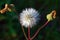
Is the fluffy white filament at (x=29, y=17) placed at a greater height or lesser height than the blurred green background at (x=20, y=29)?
greater

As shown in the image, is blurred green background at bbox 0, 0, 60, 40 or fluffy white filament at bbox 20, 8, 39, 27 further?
blurred green background at bbox 0, 0, 60, 40

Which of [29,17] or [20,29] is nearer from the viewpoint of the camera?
[29,17]

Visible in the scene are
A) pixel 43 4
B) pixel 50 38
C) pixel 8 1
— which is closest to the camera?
pixel 8 1

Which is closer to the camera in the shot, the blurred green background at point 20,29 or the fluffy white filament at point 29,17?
the fluffy white filament at point 29,17

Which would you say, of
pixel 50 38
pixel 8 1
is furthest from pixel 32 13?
pixel 50 38

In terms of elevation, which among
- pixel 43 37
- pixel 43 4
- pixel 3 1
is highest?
pixel 3 1

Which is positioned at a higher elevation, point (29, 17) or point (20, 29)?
point (29, 17)

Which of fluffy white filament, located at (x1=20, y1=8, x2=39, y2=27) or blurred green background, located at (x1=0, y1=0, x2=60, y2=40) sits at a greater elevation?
fluffy white filament, located at (x1=20, y1=8, x2=39, y2=27)

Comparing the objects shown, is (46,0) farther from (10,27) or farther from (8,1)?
(8,1)
